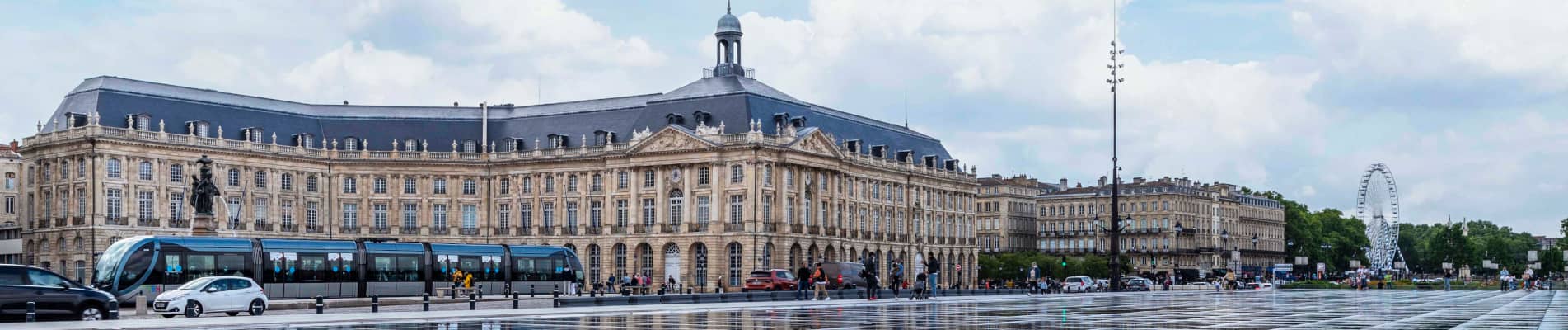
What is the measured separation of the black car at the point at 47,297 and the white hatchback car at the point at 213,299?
445cm

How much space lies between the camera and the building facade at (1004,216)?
535 feet

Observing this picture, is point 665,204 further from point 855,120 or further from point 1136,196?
point 1136,196

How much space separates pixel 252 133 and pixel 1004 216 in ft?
260

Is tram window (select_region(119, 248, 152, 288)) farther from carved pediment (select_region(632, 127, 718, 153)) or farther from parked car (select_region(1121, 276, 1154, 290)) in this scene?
parked car (select_region(1121, 276, 1154, 290))

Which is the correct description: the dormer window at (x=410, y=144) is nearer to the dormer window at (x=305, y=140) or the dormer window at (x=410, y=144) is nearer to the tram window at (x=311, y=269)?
the dormer window at (x=305, y=140)

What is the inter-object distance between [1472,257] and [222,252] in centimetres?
16046

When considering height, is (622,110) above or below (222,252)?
above

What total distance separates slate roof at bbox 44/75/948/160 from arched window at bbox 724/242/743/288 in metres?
6.48

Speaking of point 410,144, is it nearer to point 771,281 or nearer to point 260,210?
point 260,210

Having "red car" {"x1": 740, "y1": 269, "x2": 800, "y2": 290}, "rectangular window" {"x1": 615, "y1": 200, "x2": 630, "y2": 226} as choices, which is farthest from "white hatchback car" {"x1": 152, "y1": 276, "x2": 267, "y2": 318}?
"rectangular window" {"x1": 615, "y1": 200, "x2": 630, "y2": 226}

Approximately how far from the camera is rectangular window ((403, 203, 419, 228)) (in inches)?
4178

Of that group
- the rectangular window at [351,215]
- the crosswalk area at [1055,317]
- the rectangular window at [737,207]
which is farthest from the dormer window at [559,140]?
the crosswalk area at [1055,317]

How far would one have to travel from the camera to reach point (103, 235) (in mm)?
93250

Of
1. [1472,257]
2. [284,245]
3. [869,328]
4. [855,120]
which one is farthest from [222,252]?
[1472,257]
